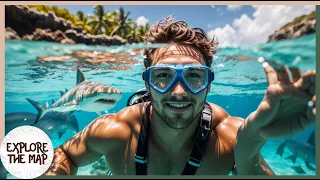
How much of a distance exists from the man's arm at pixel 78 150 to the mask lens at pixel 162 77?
0.85 metres

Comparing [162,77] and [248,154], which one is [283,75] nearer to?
[248,154]

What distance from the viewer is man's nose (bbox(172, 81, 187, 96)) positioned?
2802 millimetres

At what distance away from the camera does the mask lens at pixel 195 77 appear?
2.93 metres

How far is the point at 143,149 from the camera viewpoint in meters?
3.06

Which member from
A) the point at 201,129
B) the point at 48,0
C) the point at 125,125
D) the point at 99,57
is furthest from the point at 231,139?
the point at 99,57

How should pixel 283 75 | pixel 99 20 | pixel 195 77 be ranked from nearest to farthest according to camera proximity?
1. pixel 283 75
2. pixel 195 77
3. pixel 99 20

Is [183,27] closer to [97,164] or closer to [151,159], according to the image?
[151,159]

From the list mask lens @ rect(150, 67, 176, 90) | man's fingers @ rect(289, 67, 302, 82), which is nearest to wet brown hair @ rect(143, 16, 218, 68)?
mask lens @ rect(150, 67, 176, 90)

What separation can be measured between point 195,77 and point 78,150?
1.61 meters

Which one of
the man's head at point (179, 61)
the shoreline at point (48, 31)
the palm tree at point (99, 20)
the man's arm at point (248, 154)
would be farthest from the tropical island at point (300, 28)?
the palm tree at point (99, 20)

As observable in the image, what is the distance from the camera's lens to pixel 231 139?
9.89ft

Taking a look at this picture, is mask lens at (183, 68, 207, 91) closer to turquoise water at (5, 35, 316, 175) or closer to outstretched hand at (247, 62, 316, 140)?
outstretched hand at (247, 62, 316, 140)

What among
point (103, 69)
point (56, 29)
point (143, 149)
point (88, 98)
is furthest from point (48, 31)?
point (143, 149)

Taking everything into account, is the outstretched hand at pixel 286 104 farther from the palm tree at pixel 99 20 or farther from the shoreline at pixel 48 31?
the palm tree at pixel 99 20
